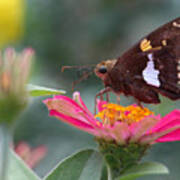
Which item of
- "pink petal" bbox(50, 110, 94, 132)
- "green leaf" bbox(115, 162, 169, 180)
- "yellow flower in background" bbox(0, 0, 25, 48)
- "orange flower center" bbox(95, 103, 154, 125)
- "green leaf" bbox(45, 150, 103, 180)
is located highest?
"yellow flower in background" bbox(0, 0, 25, 48)

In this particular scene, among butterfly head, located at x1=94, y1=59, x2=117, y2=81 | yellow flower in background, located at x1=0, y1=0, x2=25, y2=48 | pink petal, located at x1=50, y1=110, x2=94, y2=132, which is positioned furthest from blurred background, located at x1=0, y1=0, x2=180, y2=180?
pink petal, located at x1=50, y1=110, x2=94, y2=132

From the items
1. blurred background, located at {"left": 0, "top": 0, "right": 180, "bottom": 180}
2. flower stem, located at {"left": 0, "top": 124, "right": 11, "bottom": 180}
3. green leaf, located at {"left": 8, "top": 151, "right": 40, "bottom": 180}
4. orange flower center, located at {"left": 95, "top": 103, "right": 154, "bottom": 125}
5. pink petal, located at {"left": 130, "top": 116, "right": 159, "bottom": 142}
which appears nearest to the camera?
flower stem, located at {"left": 0, "top": 124, "right": 11, "bottom": 180}

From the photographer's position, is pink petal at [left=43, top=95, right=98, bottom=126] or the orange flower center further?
the orange flower center

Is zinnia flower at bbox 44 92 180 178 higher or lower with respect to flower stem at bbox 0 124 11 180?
lower

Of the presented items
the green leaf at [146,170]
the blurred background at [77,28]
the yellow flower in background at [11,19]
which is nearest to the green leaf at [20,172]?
the green leaf at [146,170]

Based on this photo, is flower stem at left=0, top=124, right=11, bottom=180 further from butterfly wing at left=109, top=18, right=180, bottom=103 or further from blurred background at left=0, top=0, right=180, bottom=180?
blurred background at left=0, top=0, right=180, bottom=180

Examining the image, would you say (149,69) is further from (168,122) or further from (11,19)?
(11,19)

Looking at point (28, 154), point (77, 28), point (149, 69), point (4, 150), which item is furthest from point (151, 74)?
point (77, 28)
